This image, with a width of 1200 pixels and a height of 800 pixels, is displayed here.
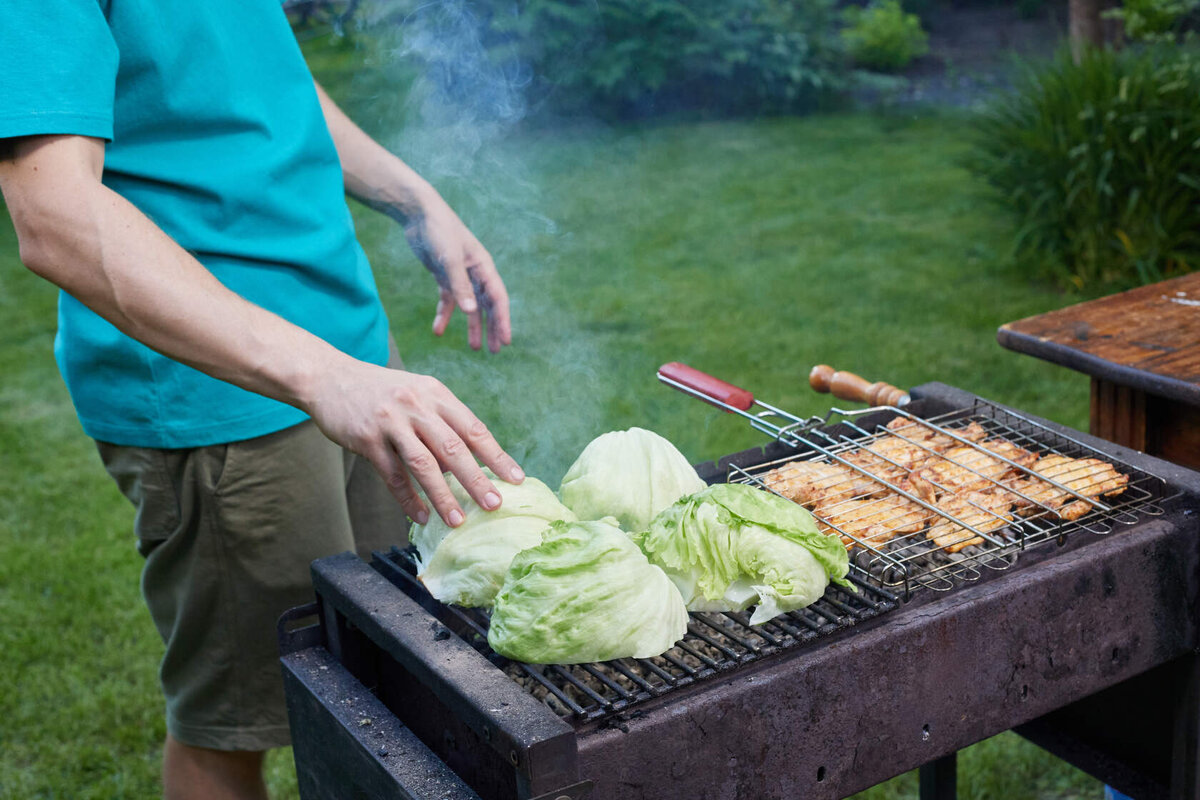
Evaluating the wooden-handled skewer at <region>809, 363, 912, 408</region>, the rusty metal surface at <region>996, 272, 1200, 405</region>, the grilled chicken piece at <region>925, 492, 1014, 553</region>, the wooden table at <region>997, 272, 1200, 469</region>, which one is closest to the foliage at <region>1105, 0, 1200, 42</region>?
the rusty metal surface at <region>996, 272, 1200, 405</region>

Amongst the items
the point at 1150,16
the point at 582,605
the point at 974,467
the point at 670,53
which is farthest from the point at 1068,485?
the point at 670,53

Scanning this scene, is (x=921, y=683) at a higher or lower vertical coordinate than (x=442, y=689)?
lower

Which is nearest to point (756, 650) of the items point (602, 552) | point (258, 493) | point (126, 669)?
point (602, 552)

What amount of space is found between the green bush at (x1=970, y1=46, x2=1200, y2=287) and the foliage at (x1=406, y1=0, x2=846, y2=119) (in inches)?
147

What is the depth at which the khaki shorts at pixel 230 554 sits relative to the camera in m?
2.47

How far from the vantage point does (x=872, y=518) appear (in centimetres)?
218

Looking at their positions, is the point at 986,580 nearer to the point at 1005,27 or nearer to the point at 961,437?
the point at 961,437

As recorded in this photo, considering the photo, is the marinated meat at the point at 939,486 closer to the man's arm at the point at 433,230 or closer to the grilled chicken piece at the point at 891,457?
the grilled chicken piece at the point at 891,457

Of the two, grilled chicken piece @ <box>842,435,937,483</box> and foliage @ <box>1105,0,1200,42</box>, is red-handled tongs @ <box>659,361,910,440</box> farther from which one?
foliage @ <box>1105,0,1200,42</box>

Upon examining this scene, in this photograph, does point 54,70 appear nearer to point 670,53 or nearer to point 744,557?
→ point 744,557

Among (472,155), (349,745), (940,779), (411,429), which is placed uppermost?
(472,155)

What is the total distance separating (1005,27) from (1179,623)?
47.1 ft

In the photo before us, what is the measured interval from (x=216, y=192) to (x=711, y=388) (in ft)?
3.81

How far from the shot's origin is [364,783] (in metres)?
1.84
